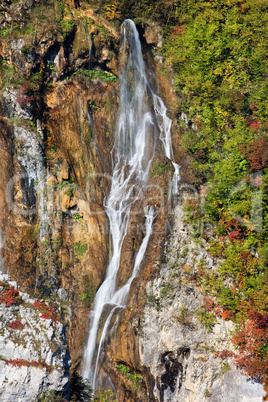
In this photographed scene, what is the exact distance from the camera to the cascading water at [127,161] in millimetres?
15875

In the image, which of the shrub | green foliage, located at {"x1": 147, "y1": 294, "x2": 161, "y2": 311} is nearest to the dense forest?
green foliage, located at {"x1": 147, "y1": 294, "x2": 161, "y2": 311}

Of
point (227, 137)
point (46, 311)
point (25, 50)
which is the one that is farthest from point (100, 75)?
point (46, 311)

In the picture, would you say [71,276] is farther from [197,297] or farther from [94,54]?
[94,54]

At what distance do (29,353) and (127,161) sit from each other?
9.49 metres

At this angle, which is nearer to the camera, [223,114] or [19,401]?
[19,401]

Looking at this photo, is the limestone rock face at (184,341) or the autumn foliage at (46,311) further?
the autumn foliage at (46,311)

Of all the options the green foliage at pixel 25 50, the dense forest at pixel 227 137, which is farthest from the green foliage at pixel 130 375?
the green foliage at pixel 25 50

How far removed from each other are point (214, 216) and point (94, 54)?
1028 cm

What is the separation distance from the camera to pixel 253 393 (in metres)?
13.6

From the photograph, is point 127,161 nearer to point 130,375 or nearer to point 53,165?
point 53,165

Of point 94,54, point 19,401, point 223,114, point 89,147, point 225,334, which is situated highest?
point 94,54

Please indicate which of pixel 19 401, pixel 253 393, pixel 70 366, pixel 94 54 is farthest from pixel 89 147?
pixel 253 393

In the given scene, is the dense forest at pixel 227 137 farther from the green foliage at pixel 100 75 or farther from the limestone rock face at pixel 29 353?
the limestone rock face at pixel 29 353

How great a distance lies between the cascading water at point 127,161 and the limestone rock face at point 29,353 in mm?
1369
